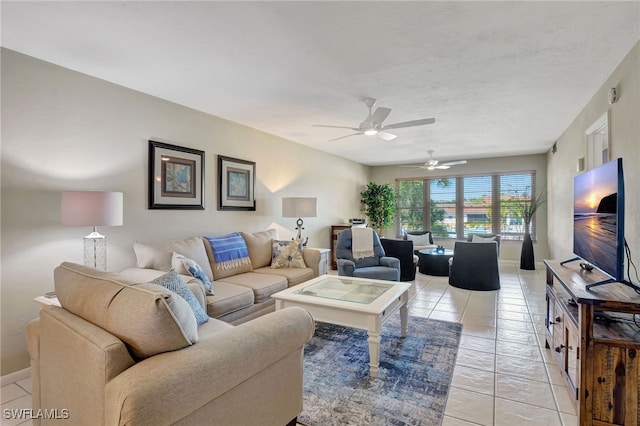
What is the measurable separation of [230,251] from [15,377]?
195cm

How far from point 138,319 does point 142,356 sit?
15 centimetres

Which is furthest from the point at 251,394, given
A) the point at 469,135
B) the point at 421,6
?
the point at 469,135

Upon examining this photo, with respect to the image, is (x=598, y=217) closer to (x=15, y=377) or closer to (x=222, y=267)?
(x=222, y=267)

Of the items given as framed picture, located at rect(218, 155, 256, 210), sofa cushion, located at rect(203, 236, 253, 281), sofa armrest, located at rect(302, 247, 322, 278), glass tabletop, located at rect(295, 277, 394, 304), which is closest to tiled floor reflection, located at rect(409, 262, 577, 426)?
glass tabletop, located at rect(295, 277, 394, 304)

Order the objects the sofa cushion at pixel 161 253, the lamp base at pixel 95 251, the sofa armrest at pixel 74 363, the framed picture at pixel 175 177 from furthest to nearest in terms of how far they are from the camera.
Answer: the framed picture at pixel 175 177, the sofa cushion at pixel 161 253, the lamp base at pixel 95 251, the sofa armrest at pixel 74 363

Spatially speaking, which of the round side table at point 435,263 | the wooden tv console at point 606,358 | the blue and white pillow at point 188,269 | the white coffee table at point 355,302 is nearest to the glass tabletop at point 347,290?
the white coffee table at point 355,302

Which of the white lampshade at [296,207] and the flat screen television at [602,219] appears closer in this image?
the flat screen television at [602,219]

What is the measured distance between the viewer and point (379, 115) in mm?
3150

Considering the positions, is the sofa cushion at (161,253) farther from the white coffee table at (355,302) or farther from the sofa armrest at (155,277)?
the white coffee table at (355,302)

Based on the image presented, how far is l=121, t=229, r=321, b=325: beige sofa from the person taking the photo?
272cm

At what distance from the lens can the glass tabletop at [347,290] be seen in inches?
105

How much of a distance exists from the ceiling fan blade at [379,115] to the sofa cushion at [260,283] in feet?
6.58

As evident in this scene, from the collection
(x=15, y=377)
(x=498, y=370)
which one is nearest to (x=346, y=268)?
(x=498, y=370)

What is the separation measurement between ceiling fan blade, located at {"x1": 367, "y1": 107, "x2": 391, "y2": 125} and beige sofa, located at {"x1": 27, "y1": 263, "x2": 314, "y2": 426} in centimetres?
222
